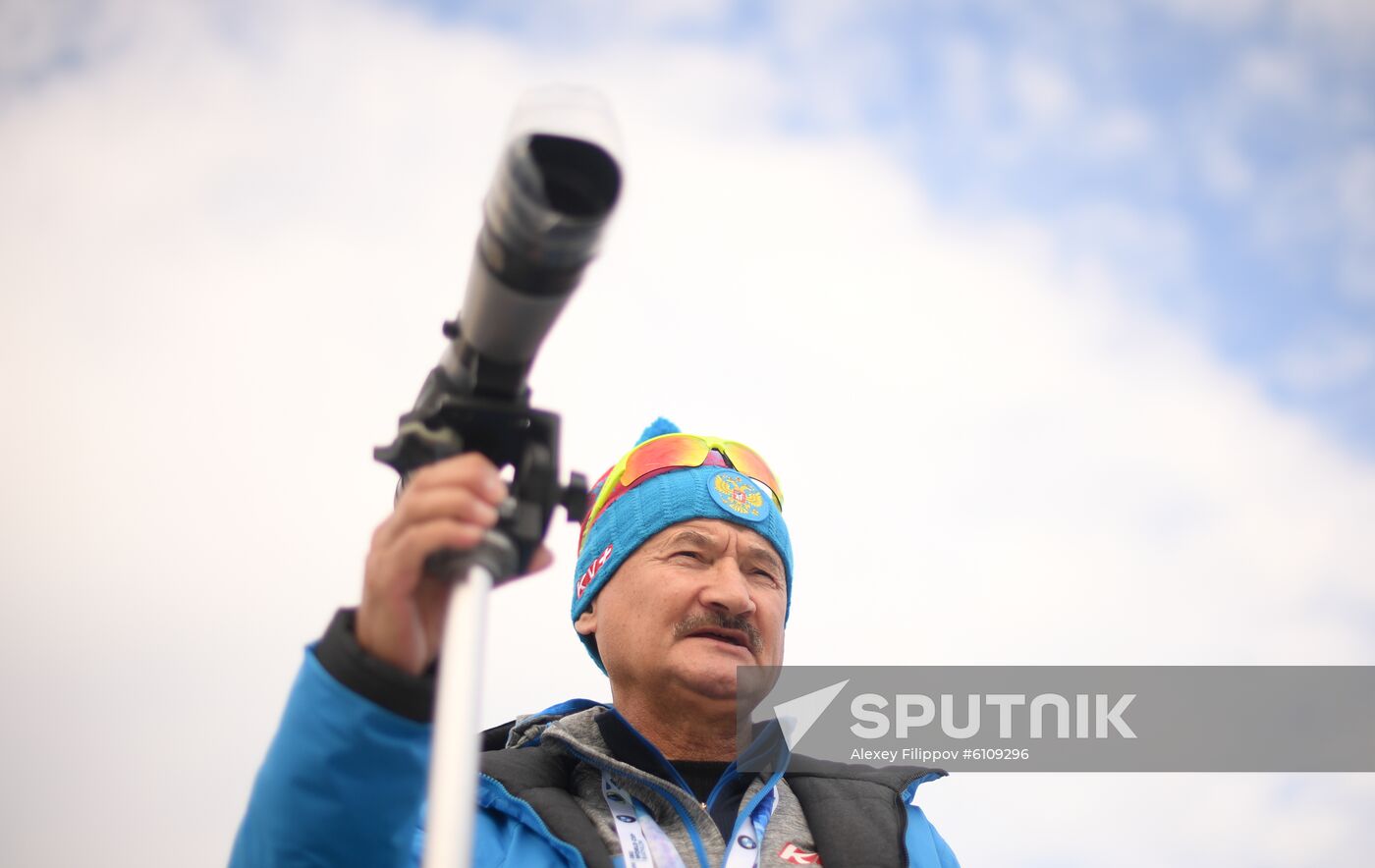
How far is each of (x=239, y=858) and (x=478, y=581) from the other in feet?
3.14

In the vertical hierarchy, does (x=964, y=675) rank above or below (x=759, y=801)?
above

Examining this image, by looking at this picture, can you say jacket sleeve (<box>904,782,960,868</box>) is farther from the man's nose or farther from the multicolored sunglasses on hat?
the multicolored sunglasses on hat

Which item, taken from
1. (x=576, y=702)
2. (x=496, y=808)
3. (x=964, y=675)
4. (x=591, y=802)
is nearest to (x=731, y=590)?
(x=576, y=702)

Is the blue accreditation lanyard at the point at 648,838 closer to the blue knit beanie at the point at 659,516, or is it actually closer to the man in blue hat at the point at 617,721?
the man in blue hat at the point at 617,721

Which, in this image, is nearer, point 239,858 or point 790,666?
point 239,858

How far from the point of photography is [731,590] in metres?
3.99

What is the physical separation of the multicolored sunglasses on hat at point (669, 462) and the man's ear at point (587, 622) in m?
0.32

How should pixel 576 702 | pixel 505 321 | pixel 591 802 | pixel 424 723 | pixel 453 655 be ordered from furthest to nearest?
pixel 576 702, pixel 591 802, pixel 424 723, pixel 505 321, pixel 453 655

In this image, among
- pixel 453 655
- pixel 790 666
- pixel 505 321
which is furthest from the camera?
pixel 790 666

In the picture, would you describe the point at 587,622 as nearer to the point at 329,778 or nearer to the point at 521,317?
the point at 329,778

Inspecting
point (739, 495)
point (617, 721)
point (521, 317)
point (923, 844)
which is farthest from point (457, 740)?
point (739, 495)

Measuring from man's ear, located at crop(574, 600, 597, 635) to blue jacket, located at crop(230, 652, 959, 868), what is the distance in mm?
2361

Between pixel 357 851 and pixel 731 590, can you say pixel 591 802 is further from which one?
pixel 357 851

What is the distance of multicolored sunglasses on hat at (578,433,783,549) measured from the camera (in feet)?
15.4
